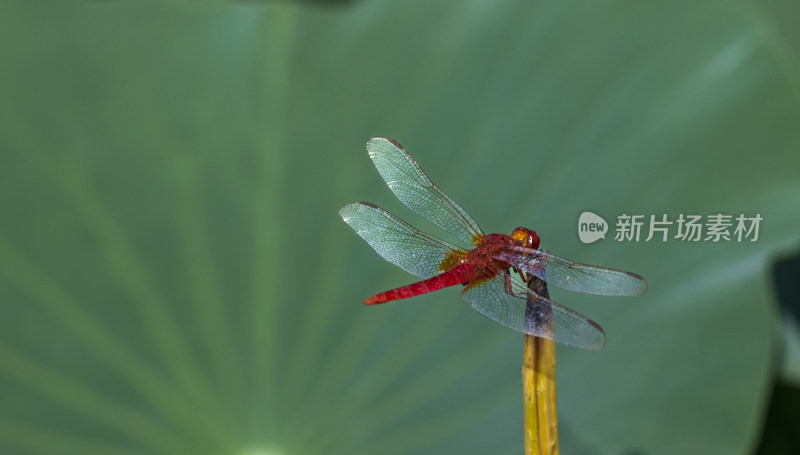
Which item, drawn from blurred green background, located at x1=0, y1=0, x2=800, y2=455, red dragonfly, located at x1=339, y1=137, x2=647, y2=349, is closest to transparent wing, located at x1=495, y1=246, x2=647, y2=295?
red dragonfly, located at x1=339, y1=137, x2=647, y2=349

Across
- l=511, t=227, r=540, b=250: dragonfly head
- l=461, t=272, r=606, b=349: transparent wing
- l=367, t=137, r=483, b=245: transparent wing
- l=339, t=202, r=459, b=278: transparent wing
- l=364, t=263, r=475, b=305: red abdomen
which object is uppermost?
l=367, t=137, r=483, b=245: transparent wing

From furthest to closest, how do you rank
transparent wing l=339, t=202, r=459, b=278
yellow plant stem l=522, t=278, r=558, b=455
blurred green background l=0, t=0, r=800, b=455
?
blurred green background l=0, t=0, r=800, b=455 → transparent wing l=339, t=202, r=459, b=278 → yellow plant stem l=522, t=278, r=558, b=455

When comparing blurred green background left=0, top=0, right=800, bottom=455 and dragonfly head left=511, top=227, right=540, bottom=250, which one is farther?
blurred green background left=0, top=0, right=800, bottom=455

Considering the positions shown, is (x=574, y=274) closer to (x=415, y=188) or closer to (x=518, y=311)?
(x=518, y=311)

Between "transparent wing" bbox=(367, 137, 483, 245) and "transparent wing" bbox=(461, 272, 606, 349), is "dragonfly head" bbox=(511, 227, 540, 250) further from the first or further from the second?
"transparent wing" bbox=(367, 137, 483, 245)

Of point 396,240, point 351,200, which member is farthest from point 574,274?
point 351,200

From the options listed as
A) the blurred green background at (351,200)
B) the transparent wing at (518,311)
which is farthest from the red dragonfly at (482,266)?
the blurred green background at (351,200)

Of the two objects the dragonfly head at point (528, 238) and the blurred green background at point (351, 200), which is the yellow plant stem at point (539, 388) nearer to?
the dragonfly head at point (528, 238)
